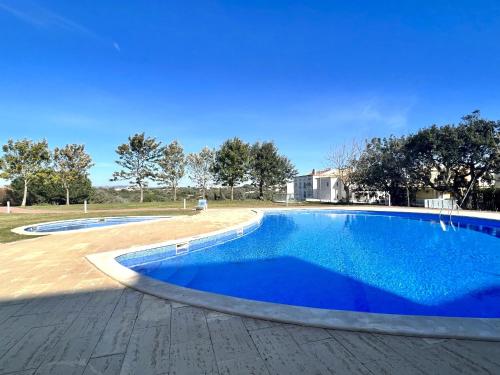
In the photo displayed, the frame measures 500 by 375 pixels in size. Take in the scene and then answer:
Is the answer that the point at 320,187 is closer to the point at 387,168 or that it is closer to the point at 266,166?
the point at 266,166

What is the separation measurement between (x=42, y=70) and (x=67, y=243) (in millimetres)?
8415

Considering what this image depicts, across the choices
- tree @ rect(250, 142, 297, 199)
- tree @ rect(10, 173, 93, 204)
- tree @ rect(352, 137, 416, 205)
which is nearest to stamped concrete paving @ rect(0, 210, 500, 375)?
tree @ rect(352, 137, 416, 205)

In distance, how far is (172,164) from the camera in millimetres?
24750

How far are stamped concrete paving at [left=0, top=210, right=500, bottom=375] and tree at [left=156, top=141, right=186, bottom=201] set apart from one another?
21969 mm

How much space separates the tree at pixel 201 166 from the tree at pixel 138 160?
9.93ft

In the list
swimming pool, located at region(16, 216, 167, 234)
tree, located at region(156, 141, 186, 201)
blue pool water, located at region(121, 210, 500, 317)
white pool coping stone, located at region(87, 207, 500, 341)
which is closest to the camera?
white pool coping stone, located at region(87, 207, 500, 341)

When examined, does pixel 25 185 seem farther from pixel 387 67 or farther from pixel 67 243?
pixel 387 67

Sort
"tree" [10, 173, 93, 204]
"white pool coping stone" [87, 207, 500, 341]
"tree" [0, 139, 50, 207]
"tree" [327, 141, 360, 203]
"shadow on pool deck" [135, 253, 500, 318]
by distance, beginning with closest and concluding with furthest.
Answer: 1. "white pool coping stone" [87, 207, 500, 341]
2. "shadow on pool deck" [135, 253, 500, 318]
3. "tree" [0, 139, 50, 207]
4. "tree" [10, 173, 93, 204]
5. "tree" [327, 141, 360, 203]

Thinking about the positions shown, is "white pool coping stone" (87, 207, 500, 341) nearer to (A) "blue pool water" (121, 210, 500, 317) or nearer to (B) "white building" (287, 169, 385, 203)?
(A) "blue pool water" (121, 210, 500, 317)

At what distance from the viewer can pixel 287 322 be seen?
2.44 m

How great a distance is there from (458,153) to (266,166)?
1444cm

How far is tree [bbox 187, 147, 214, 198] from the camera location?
83.5ft

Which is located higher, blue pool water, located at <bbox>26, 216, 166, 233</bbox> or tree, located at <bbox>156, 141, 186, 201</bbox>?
tree, located at <bbox>156, 141, 186, 201</bbox>

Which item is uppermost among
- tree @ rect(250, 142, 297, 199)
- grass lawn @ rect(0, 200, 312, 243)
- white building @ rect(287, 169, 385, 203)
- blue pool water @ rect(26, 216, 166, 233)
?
tree @ rect(250, 142, 297, 199)
